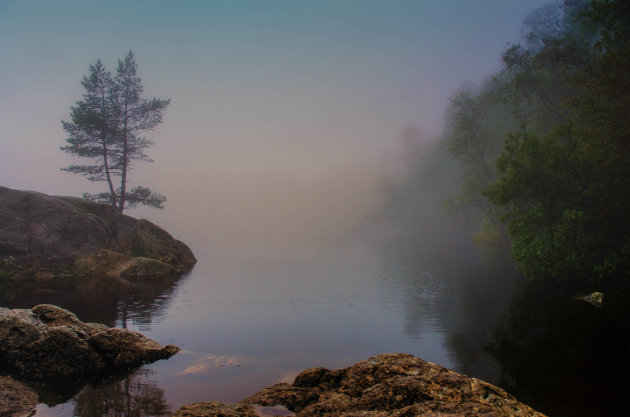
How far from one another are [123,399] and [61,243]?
3359cm

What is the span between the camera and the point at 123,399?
409 inches

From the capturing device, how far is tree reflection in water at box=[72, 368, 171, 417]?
961 cm

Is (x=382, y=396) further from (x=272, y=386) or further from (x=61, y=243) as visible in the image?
(x=61, y=243)

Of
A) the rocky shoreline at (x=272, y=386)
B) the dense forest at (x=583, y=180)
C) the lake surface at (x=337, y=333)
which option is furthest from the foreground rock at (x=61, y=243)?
the dense forest at (x=583, y=180)

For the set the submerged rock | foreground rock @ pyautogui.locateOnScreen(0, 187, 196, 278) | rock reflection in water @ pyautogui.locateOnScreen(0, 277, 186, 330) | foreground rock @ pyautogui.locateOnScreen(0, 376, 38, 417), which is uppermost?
foreground rock @ pyautogui.locateOnScreen(0, 187, 196, 278)

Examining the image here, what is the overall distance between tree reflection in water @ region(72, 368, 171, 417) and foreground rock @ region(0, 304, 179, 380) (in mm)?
1541

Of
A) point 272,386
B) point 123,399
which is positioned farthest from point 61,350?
point 272,386

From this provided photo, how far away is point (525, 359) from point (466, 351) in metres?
2.19

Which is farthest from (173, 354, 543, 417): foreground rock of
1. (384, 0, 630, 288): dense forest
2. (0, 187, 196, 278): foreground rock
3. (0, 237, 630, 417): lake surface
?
(0, 187, 196, 278): foreground rock

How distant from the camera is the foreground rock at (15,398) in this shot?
31.0ft

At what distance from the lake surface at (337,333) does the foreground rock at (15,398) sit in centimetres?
36

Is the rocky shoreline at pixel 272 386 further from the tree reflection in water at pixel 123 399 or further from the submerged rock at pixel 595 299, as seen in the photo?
the submerged rock at pixel 595 299

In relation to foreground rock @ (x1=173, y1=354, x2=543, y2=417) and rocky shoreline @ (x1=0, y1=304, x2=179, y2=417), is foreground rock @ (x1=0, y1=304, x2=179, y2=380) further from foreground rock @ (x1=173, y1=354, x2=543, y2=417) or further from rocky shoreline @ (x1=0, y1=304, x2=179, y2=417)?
foreground rock @ (x1=173, y1=354, x2=543, y2=417)

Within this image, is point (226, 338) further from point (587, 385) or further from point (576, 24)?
point (576, 24)
